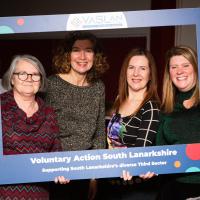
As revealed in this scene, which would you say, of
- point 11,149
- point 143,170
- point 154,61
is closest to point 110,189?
point 143,170

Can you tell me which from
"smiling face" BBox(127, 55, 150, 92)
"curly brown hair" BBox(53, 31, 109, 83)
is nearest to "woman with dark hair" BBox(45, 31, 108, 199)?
"curly brown hair" BBox(53, 31, 109, 83)

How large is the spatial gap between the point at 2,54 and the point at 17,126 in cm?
33

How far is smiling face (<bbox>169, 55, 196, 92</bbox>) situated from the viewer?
4.70 ft

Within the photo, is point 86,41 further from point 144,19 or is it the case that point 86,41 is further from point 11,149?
point 11,149

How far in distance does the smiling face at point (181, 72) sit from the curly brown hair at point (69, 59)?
0.27m

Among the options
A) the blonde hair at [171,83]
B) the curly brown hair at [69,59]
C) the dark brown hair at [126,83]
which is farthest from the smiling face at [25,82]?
the blonde hair at [171,83]

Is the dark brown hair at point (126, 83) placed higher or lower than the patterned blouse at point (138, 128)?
higher

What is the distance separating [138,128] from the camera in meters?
1.46

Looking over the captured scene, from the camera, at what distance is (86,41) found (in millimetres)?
1467

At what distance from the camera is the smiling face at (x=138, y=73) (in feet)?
4.81

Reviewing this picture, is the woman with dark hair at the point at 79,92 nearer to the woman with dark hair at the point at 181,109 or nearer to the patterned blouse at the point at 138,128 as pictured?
the patterned blouse at the point at 138,128

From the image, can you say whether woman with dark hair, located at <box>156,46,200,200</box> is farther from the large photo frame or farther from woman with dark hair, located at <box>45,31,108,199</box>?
woman with dark hair, located at <box>45,31,108,199</box>

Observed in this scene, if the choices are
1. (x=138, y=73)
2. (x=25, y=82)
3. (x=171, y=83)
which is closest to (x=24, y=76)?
(x=25, y=82)

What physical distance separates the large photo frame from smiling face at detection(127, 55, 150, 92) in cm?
14
